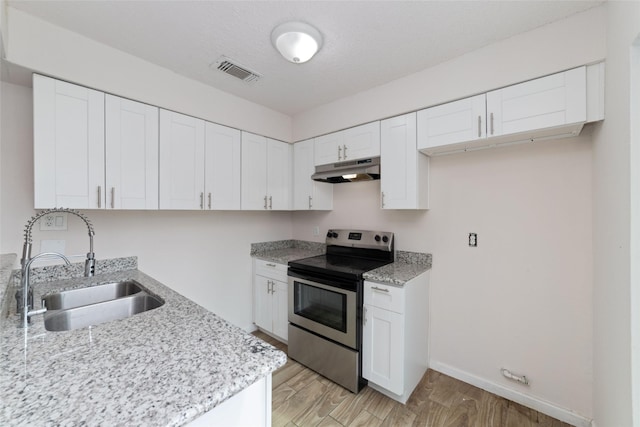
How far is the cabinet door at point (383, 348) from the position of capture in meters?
1.87

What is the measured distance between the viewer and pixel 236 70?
6.72 ft

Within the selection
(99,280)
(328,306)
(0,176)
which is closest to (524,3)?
(328,306)

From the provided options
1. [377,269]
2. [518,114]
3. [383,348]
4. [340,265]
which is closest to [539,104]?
[518,114]

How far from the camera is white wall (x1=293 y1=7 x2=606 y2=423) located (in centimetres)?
166

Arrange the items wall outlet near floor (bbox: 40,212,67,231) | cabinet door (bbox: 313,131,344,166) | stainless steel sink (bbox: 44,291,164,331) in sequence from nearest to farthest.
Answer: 1. stainless steel sink (bbox: 44,291,164,331)
2. wall outlet near floor (bbox: 40,212,67,231)
3. cabinet door (bbox: 313,131,344,166)

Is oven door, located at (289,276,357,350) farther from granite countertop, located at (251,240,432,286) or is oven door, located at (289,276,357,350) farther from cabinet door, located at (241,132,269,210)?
cabinet door, located at (241,132,269,210)

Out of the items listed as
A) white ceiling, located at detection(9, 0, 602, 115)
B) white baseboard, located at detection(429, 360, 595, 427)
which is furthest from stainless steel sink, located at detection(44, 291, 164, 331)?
white baseboard, located at detection(429, 360, 595, 427)

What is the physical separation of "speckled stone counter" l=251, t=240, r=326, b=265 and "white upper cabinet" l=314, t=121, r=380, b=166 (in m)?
1.06

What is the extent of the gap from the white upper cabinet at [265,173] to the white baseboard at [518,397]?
221 cm

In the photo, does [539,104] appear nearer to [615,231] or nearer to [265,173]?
[615,231]

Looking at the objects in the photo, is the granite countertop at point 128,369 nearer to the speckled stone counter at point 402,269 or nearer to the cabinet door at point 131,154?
the cabinet door at point 131,154

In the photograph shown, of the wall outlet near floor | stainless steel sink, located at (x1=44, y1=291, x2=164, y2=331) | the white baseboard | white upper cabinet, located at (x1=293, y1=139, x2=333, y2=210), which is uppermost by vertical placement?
white upper cabinet, located at (x1=293, y1=139, x2=333, y2=210)

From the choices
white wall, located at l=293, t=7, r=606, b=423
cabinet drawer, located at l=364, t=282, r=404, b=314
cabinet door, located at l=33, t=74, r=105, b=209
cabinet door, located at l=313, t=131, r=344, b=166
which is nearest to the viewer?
cabinet door, located at l=33, t=74, r=105, b=209

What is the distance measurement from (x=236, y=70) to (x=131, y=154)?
3.38ft
